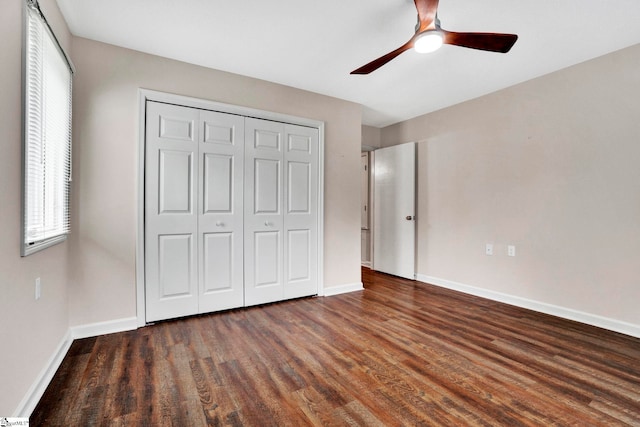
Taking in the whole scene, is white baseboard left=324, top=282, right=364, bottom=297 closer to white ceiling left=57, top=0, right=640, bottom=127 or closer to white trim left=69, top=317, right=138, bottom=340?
white trim left=69, top=317, right=138, bottom=340

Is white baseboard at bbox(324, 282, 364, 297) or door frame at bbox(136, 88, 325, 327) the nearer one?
door frame at bbox(136, 88, 325, 327)

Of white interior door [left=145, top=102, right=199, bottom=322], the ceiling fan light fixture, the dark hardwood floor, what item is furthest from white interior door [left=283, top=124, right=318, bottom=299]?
the ceiling fan light fixture

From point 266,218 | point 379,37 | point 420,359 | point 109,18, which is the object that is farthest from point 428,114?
point 109,18

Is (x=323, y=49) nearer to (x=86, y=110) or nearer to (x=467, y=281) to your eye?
(x=86, y=110)

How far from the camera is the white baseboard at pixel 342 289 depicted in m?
3.72

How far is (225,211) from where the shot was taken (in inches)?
121

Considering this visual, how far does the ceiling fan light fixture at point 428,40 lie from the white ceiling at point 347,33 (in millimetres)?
293

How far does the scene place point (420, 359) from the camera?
7.02ft

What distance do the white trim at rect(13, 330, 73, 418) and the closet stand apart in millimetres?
656

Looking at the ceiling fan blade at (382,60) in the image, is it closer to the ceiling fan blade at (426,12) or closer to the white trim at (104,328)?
the ceiling fan blade at (426,12)

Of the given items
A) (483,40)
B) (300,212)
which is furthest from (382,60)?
(300,212)

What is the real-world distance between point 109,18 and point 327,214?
270cm

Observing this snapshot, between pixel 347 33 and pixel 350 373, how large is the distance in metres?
2.57

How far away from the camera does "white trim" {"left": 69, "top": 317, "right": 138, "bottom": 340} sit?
244 cm
